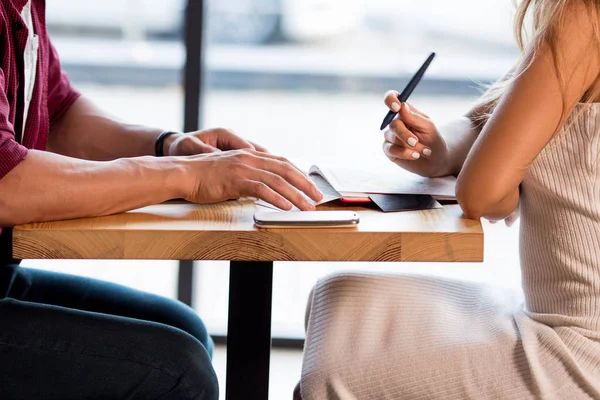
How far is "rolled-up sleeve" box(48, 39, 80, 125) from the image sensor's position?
1.61 metres

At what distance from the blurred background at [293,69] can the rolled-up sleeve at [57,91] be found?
0.73m

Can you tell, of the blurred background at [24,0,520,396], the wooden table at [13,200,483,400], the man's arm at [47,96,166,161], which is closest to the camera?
the wooden table at [13,200,483,400]

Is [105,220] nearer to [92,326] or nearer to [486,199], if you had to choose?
[92,326]

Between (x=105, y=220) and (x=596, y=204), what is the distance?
72 cm

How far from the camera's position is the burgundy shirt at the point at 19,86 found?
112cm

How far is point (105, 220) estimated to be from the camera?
1117 millimetres

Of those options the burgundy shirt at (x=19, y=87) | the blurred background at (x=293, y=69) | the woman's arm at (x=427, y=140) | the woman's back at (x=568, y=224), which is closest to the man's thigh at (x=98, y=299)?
the burgundy shirt at (x=19, y=87)

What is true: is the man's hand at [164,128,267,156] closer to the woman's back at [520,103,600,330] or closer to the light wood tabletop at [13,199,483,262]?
the light wood tabletop at [13,199,483,262]

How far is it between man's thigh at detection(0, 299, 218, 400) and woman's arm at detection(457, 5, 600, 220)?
21.2 inches

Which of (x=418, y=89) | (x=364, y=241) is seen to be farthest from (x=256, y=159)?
(x=418, y=89)

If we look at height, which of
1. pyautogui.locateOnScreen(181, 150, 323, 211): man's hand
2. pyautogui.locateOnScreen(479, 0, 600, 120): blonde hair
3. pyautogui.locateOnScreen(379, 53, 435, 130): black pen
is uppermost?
pyautogui.locateOnScreen(479, 0, 600, 120): blonde hair

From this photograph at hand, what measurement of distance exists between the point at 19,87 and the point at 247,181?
1.53 ft

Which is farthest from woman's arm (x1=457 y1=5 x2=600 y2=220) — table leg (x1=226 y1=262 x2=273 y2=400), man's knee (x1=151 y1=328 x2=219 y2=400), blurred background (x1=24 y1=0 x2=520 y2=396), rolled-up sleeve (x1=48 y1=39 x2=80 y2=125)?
blurred background (x1=24 y1=0 x2=520 y2=396)

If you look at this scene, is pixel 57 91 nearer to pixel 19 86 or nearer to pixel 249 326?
pixel 19 86
